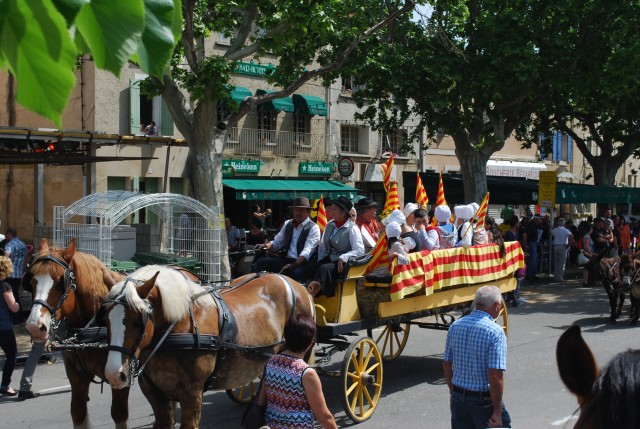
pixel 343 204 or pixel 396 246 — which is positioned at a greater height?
pixel 343 204

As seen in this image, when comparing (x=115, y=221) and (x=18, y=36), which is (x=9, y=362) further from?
(x=18, y=36)

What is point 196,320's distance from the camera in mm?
6895

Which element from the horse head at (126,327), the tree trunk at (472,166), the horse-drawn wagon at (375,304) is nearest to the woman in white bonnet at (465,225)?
the horse-drawn wagon at (375,304)

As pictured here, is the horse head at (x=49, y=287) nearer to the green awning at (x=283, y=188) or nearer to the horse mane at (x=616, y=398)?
the horse mane at (x=616, y=398)

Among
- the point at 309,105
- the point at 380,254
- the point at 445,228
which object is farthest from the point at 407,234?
the point at 309,105

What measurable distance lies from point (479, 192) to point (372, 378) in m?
16.8

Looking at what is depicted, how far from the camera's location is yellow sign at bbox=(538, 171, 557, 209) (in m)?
24.2

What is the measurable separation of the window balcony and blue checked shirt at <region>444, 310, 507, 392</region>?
23737 mm

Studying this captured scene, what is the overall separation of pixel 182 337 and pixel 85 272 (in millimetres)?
1337

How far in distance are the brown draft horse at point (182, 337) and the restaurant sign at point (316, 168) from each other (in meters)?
24.3

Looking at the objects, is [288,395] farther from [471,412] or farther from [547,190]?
[547,190]

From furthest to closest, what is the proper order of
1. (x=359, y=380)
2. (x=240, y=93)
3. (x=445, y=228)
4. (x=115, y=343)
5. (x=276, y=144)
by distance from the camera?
(x=276, y=144)
(x=240, y=93)
(x=445, y=228)
(x=359, y=380)
(x=115, y=343)

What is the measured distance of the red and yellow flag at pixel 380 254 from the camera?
9.27 metres

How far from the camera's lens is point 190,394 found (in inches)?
262
